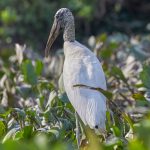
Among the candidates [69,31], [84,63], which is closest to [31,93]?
[69,31]

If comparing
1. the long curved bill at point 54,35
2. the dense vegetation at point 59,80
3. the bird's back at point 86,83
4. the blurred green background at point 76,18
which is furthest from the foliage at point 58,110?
the blurred green background at point 76,18

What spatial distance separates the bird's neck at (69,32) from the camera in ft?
16.9

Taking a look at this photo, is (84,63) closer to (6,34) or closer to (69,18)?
(69,18)

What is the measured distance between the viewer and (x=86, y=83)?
4.07 meters

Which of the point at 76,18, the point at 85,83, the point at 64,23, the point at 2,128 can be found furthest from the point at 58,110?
the point at 76,18

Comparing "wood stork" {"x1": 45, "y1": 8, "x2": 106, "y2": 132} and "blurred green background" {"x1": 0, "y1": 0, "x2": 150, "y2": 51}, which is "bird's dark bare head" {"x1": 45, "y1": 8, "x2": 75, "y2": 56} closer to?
"wood stork" {"x1": 45, "y1": 8, "x2": 106, "y2": 132}

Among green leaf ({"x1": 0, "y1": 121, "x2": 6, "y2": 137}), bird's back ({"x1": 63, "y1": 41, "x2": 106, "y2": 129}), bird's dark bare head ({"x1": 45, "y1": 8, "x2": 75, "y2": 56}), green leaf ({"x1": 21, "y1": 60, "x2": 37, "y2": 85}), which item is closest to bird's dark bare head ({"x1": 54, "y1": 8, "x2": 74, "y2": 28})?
bird's dark bare head ({"x1": 45, "y1": 8, "x2": 75, "y2": 56})

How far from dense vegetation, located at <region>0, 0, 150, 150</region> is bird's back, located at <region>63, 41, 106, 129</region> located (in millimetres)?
106

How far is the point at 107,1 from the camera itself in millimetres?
12602

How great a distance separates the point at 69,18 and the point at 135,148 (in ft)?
10.9

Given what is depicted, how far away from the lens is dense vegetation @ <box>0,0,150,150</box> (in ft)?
11.4

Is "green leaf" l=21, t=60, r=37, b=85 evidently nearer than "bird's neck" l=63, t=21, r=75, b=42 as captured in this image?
No

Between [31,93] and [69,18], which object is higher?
[69,18]

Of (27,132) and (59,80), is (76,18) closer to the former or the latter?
(59,80)
